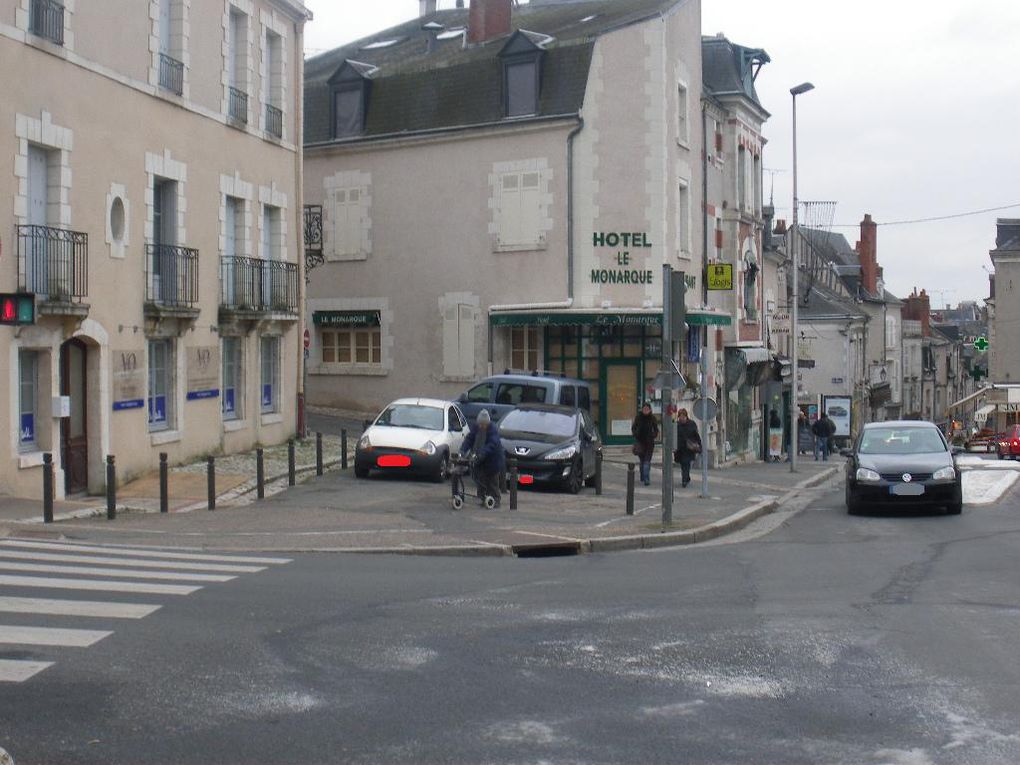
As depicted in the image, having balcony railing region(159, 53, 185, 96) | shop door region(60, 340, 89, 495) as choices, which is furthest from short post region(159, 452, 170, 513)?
balcony railing region(159, 53, 185, 96)

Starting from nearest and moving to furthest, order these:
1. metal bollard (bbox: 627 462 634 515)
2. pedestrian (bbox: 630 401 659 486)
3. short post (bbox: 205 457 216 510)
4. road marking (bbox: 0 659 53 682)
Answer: road marking (bbox: 0 659 53 682), short post (bbox: 205 457 216 510), metal bollard (bbox: 627 462 634 515), pedestrian (bbox: 630 401 659 486)

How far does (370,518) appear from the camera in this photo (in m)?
17.7

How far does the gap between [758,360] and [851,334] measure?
24702 millimetres

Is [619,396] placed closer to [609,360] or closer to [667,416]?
[609,360]

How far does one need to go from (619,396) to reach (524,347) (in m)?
2.68

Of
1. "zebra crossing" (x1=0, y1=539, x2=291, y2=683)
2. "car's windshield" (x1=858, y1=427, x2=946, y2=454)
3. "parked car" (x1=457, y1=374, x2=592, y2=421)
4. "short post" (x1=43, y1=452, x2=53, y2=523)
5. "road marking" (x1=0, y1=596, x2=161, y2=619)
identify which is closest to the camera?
"zebra crossing" (x1=0, y1=539, x2=291, y2=683)

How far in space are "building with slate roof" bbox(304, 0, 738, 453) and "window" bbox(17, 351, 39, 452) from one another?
41.1ft

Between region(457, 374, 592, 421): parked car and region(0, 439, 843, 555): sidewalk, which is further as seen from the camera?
region(457, 374, 592, 421): parked car

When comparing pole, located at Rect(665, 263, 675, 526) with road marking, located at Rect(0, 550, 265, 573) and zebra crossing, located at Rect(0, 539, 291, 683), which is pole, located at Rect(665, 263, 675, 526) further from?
road marking, located at Rect(0, 550, 265, 573)

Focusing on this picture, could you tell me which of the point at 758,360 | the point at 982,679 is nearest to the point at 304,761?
the point at 982,679

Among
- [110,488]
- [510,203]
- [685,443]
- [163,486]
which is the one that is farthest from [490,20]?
[110,488]

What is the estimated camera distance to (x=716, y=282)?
35.2m

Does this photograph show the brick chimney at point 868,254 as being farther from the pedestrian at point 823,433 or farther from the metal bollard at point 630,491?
the metal bollard at point 630,491

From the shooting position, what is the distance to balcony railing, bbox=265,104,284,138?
26.0m
